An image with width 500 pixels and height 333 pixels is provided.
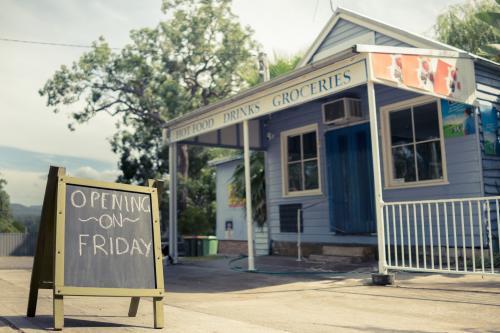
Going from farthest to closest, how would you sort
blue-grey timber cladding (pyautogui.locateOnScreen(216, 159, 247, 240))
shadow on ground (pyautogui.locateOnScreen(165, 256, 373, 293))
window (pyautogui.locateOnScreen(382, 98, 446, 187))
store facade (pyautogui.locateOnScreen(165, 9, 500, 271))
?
blue-grey timber cladding (pyautogui.locateOnScreen(216, 159, 247, 240)) → window (pyautogui.locateOnScreen(382, 98, 446, 187)) → store facade (pyautogui.locateOnScreen(165, 9, 500, 271)) → shadow on ground (pyautogui.locateOnScreen(165, 256, 373, 293))

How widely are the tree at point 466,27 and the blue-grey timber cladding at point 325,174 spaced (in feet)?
26.1

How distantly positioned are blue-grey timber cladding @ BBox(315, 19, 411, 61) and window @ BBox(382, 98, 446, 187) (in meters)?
1.81

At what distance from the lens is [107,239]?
13.0 feet

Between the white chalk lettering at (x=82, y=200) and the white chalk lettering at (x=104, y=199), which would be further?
the white chalk lettering at (x=104, y=199)

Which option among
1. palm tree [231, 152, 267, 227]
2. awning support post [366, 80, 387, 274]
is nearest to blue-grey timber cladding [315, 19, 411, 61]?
palm tree [231, 152, 267, 227]

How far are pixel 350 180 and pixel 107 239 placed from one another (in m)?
6.92

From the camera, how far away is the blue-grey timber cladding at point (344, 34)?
33.2 feet

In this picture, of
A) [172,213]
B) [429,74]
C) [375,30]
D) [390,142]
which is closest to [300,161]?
[390,142]

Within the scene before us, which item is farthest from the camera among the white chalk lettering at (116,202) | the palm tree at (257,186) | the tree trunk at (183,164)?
the tree trunk at (183,164)

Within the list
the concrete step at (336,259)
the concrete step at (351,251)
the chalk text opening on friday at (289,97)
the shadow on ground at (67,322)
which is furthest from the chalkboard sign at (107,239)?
the concrete step at (351,251)

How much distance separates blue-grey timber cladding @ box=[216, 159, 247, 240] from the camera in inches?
640

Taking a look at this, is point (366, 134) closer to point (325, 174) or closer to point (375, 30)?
point (325, 174)

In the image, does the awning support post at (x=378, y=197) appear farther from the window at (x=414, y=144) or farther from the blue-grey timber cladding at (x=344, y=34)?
the blue-grey timber cladding at (x=344, y=34)

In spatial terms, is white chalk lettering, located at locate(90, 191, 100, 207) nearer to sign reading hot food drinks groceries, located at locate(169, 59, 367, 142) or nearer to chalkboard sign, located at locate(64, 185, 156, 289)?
chalkboard sign, located at locate(64, 185, 156, 289)
